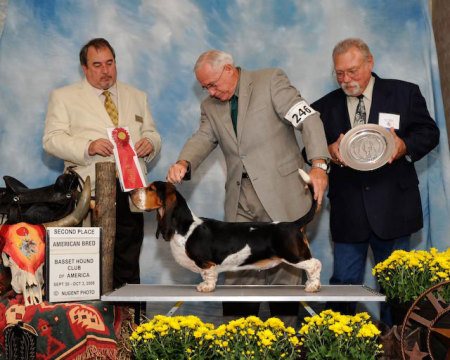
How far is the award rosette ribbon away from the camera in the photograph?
135 inches

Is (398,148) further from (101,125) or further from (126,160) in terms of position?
(101,125)

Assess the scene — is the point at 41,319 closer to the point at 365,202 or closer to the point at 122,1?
the point at 365,202

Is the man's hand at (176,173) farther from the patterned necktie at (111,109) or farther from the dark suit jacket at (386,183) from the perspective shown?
the dark suit jacket at (386,183)

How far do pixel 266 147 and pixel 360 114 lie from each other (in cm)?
69

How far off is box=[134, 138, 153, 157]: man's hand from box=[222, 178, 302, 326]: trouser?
734 millimetres

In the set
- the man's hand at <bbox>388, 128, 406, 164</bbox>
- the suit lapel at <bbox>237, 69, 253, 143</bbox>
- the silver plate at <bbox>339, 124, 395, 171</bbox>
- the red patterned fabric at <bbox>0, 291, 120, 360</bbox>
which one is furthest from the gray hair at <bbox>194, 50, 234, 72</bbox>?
the red patterned fabric at <bbox>0, 291, 120, 360</bbox>

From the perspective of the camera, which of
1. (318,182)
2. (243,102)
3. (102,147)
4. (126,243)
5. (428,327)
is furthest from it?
(126,243)

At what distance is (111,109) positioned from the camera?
12.7ft

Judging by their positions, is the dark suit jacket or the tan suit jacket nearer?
the dark suit jacket

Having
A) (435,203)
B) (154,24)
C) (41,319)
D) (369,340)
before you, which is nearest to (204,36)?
(154,24)

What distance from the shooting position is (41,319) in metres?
2.71

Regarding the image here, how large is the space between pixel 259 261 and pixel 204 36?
2412mm

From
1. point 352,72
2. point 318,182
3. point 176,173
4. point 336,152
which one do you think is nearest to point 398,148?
point 336,152

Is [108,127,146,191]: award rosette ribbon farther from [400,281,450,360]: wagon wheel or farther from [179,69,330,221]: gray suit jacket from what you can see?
[400,281,450,360]: wagon wheel
